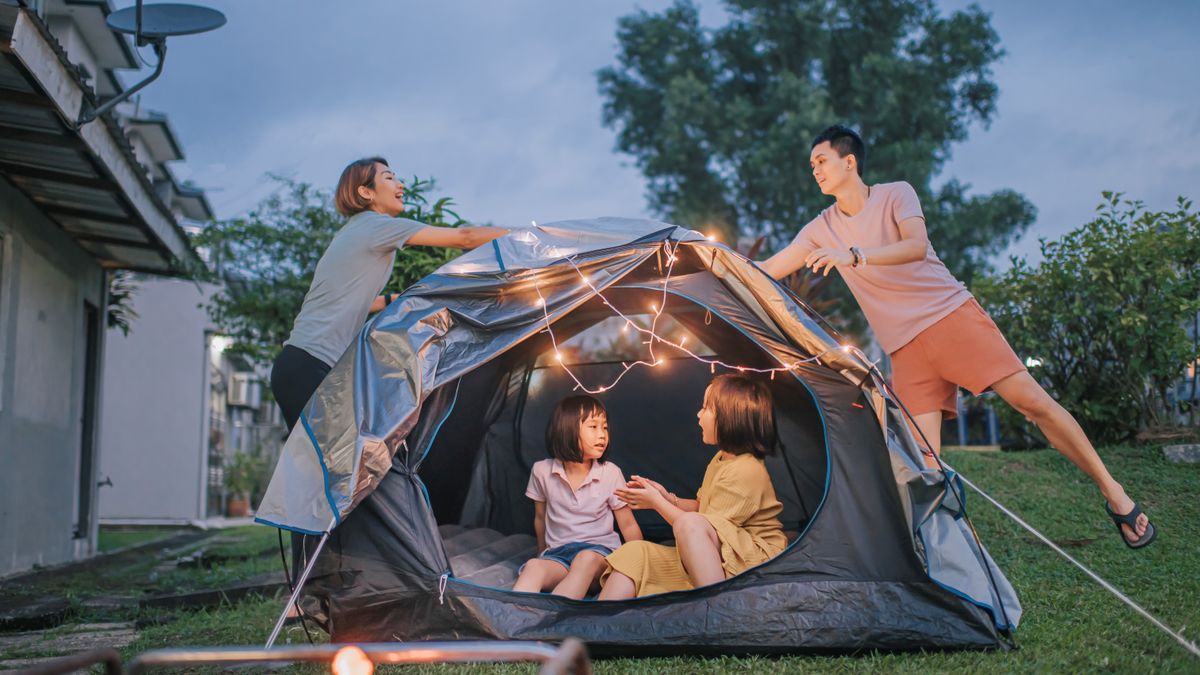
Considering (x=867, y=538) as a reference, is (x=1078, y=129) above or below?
above

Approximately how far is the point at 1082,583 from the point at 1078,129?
33.5 ft

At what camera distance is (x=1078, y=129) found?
12.3 m

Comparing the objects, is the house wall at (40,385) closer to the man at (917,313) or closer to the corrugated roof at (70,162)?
the corrugated roof at (70,162)

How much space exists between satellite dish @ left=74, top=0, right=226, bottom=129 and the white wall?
10226 mm

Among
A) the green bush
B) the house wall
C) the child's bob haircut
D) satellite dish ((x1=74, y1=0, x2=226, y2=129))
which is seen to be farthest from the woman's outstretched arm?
the green bush

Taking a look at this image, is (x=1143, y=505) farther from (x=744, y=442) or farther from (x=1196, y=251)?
(x=744, y=442)

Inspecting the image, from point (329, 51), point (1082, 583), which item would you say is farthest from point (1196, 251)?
point (329, 51)

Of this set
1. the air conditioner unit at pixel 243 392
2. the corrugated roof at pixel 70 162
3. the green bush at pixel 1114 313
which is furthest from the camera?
the air conditioner unit at pixel 243 392

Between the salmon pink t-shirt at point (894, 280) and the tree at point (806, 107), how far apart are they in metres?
12.6

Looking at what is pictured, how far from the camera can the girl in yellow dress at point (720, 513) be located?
3119mm

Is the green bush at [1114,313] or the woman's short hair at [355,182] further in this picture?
the green bush at [1114,313]

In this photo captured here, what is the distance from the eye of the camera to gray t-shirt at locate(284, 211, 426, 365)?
330 cm

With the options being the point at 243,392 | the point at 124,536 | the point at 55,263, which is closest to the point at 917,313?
the point at 55,263

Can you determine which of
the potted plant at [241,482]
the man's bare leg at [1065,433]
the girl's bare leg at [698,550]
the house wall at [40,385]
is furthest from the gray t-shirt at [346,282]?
the potted plant at [241,482]
